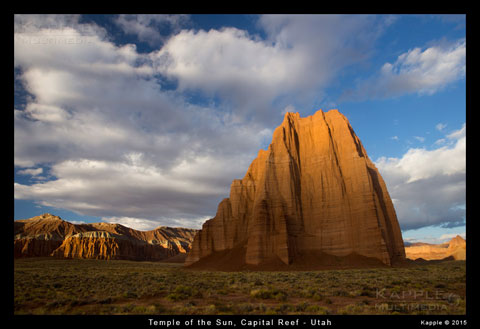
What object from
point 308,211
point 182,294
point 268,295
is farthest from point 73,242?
point 268,295

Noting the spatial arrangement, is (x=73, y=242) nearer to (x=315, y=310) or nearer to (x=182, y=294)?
(x=182, y=294)

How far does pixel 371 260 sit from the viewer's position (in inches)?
1676

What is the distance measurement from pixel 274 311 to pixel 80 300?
9.90 metres

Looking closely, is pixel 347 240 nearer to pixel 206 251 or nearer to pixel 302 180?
pixel 302 180

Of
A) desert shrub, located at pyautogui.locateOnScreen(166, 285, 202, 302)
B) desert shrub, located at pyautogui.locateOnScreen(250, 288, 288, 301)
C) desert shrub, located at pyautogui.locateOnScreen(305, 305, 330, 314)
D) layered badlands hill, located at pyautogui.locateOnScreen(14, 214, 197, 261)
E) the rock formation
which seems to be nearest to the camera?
desert shrub, located at pyautogui.locateOnScreen(305, 305, 330, 314)

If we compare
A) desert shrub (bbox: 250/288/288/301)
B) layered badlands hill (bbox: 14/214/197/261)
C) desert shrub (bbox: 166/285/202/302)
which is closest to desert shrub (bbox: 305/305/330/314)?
desert shrub (bbox: 250/288/288/301)

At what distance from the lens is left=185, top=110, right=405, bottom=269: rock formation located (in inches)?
1816

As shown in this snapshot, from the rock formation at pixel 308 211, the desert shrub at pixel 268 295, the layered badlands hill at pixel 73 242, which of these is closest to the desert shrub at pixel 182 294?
the desert shrub at pixel 268 295

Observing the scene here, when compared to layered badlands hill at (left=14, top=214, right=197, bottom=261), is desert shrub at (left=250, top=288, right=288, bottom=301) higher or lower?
higher

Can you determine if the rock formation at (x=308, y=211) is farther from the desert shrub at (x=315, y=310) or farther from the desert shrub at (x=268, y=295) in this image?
the desert shrub at (x=315, y=310)

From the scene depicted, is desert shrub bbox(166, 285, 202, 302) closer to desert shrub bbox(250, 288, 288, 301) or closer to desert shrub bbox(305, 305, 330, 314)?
desert shrub bbox(250, 288, 288, 301)
